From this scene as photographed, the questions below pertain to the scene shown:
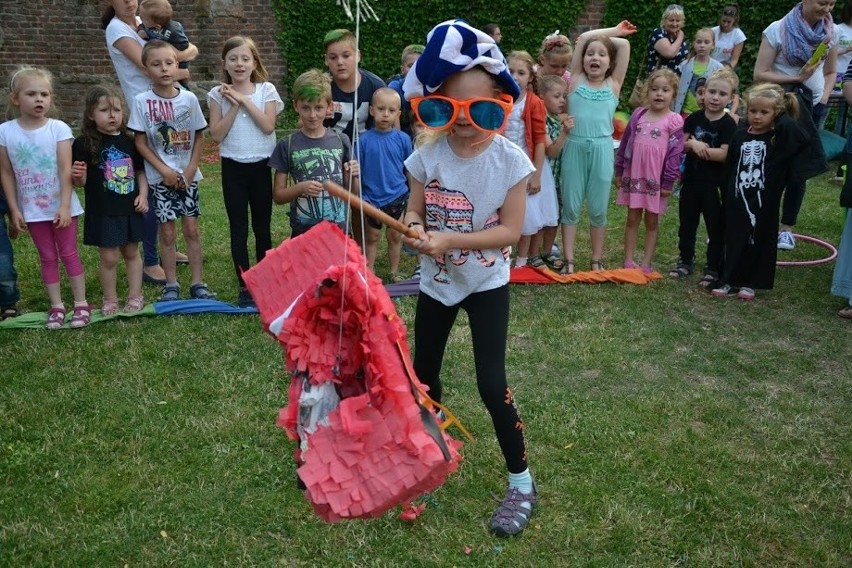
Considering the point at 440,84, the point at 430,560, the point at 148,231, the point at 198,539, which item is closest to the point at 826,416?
the point at 430,560

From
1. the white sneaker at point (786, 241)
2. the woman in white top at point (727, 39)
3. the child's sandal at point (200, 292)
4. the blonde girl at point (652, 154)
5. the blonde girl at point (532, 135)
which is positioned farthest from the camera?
the woman in white top at point (727, 39)

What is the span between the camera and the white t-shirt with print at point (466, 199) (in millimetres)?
2441

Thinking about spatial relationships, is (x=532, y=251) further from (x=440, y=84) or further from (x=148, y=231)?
(x=440, y=84)

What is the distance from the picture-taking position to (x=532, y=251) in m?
5.78

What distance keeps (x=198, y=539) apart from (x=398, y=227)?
1.34 m

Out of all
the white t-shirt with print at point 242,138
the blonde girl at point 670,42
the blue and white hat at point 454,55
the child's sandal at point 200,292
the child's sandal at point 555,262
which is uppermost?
the blonde girl at point 670,42

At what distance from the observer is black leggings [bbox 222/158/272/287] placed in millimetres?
4660

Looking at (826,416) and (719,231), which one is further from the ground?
(719,231)

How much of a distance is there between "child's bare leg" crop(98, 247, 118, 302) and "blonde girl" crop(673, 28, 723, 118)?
5.63 m

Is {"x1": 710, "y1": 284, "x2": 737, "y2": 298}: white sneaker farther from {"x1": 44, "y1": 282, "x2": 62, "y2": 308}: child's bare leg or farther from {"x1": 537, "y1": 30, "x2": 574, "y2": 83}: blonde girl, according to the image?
{"x1": 44, "y1": 282, "x2": 62, "y2": 308}: child's bare leg

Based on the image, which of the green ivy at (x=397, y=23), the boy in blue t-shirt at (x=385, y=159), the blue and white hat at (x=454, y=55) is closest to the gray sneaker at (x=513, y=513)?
the blue and white hat at (x=454, y=55)

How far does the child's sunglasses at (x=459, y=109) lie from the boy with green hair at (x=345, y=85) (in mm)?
2429

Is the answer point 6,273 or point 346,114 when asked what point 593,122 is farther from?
point 6,273

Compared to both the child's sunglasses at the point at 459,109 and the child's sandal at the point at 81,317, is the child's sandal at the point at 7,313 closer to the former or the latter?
the child's sandal at the point at 81,317
